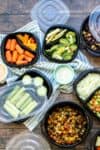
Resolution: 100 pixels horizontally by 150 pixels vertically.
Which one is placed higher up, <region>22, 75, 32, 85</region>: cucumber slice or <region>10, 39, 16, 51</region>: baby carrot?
<region>10, 39, 16, 51</region>: baby carrot

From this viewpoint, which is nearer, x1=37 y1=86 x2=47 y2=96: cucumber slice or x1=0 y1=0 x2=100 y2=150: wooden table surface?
x1=37 y1=86 x2=47 y2=96: cucumber slice

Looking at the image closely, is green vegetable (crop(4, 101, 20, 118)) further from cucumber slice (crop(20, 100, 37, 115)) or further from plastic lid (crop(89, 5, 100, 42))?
plastic lid (crop(89, 5, 100, 42))

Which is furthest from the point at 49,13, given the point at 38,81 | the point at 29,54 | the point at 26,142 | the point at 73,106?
the point at 26,142

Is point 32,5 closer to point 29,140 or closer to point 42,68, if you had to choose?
point 42,68

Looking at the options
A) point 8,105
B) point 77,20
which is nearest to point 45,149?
point 8,105

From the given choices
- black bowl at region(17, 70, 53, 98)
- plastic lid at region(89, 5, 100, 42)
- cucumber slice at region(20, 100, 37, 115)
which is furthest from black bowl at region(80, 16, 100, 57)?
cucumber slice at region(20, 100, 37, 115)

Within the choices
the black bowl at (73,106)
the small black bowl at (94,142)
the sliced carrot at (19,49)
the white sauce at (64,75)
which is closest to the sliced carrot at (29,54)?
the sliced carrot at (19,49)

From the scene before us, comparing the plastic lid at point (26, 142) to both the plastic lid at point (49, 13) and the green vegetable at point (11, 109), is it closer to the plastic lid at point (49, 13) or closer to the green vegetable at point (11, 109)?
the green vegetable at point (11, 109)
